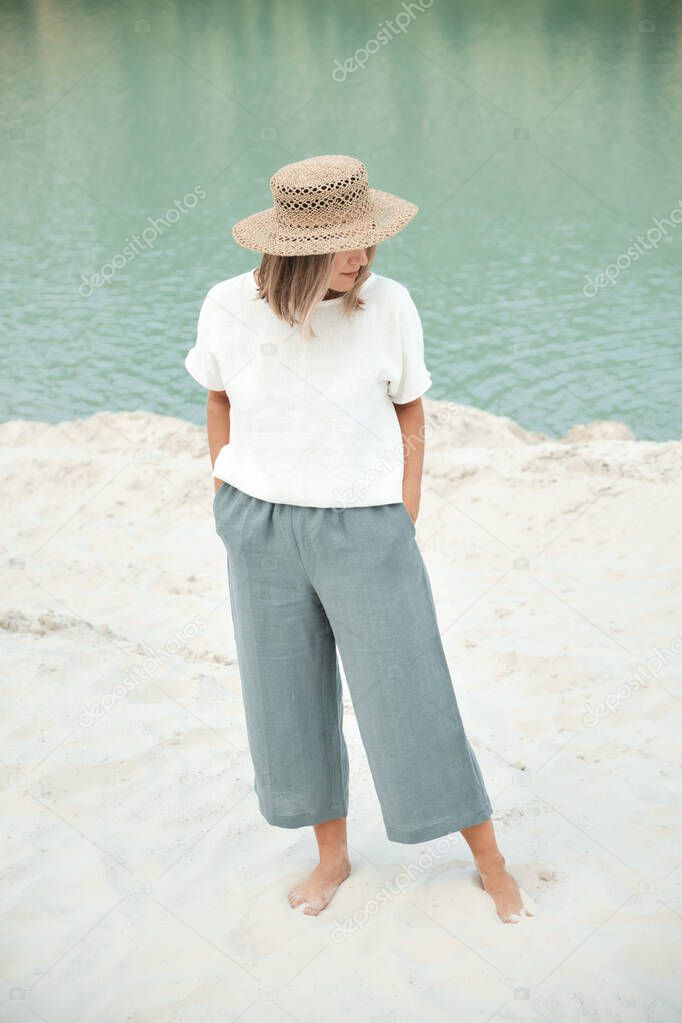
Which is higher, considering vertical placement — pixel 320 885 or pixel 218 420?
pixel 218 420

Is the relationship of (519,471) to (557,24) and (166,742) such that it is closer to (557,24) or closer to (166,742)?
(166,742)

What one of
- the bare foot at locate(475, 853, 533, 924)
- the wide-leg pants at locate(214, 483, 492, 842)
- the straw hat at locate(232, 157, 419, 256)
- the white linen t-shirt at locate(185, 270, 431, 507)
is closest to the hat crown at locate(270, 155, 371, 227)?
the straw hat at locate(232, 157, 419, 256)

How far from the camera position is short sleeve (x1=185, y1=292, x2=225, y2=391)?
1892mm

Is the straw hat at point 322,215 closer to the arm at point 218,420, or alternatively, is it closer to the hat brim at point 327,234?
the hat brim at point 327,234

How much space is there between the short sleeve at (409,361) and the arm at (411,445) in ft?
0.14

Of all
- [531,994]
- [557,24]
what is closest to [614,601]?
[531,994]

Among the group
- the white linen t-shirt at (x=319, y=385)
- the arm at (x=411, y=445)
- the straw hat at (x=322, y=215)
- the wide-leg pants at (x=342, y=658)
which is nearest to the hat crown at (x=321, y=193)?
the straw hat at (x=322, y=215)

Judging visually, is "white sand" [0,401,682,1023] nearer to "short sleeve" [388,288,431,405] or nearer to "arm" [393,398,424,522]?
"arm" [393,398,424,522]

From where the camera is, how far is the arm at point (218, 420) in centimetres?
201

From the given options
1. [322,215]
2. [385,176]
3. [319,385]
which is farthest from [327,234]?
[385,176]

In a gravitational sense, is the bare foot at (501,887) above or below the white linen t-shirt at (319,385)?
below

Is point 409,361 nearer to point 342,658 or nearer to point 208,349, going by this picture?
point 208,349

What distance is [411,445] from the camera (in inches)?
77.6

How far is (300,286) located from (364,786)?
1302 mm
